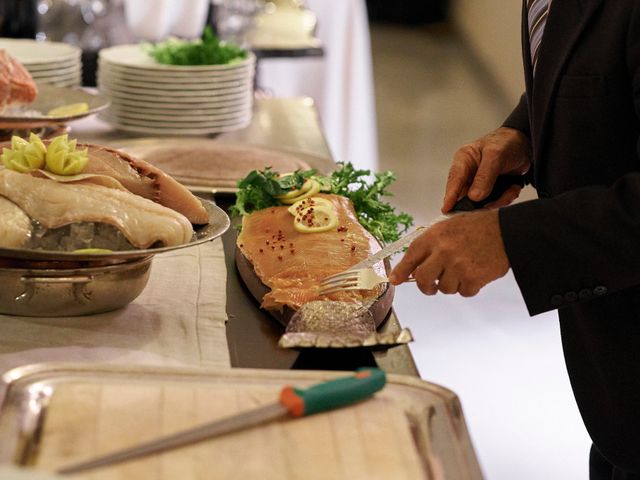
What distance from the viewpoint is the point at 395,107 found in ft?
25.7

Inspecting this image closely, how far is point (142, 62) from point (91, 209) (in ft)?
4.72

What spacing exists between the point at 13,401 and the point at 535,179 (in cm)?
86

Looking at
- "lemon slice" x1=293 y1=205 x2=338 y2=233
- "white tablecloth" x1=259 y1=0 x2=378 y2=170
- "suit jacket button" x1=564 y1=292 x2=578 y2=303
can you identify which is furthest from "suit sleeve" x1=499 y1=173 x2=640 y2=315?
"white tablecloth" x1=259 y1=0 x2=378 y2=170

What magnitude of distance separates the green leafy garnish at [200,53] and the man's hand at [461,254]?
150cm

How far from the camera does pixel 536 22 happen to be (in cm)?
155

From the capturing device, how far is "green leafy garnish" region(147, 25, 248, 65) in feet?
8.78

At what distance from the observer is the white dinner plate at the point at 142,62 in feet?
8.35

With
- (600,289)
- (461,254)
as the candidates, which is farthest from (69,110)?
(600,289)

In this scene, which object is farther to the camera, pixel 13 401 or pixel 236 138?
pixel 236 138

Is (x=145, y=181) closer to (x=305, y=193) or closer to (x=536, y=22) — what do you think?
(x=305, y=193)

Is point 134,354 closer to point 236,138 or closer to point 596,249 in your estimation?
point 596,249

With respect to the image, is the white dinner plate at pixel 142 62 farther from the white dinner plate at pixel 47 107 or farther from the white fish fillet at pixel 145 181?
the white fish fillet at pixel 145 181

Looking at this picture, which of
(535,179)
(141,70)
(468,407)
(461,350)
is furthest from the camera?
(461,350)

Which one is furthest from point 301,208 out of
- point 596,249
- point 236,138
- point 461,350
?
point 461,350
